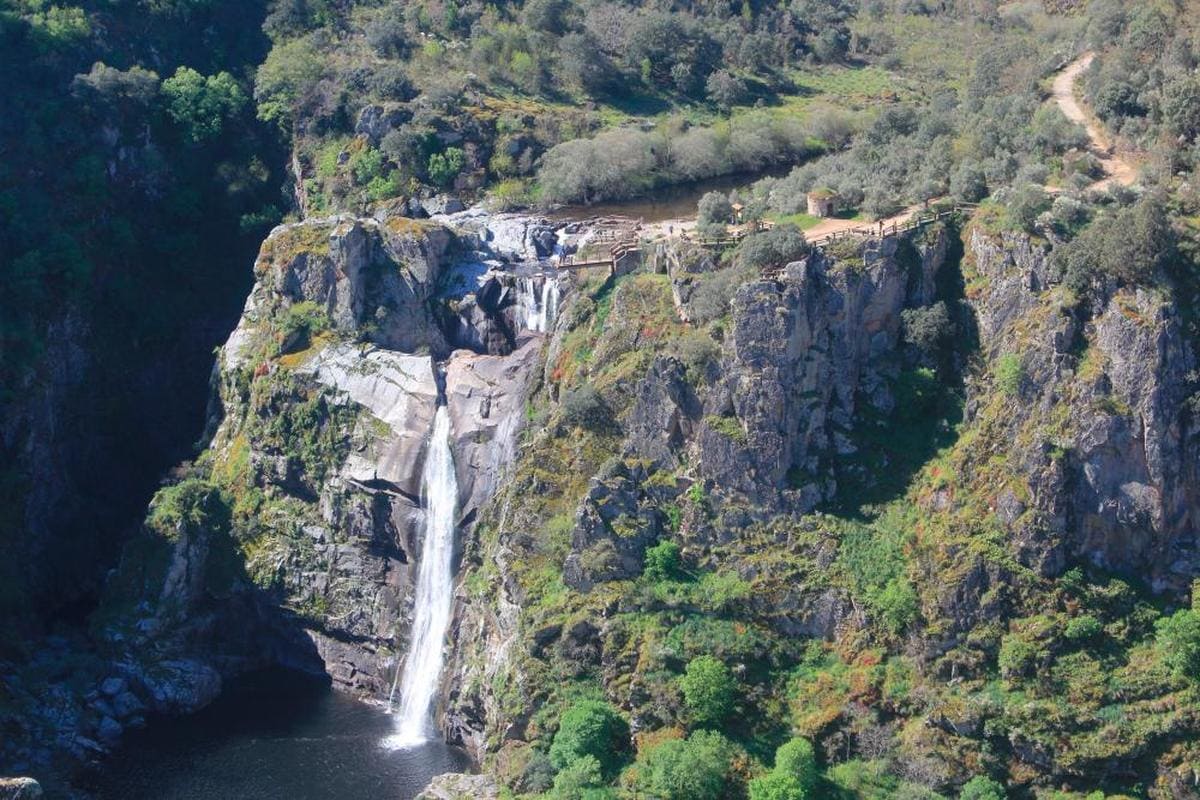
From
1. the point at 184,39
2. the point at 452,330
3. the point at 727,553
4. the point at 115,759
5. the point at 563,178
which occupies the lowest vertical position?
the point at 115,759

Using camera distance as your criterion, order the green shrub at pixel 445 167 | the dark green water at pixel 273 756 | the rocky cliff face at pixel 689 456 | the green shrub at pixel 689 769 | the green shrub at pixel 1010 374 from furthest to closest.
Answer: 1. the green shrub at pixel 445 167
2. the dark green water at pixel 273 756
3. the rocky cliff face at pixel 689 456
4. the green shrub at pixel 1010 374
5. the green shrub at pixel 689 769

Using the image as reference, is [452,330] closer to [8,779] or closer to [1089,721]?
[8,779]

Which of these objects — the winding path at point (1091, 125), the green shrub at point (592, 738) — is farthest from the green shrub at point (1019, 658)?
the winding path at point (1091, 125)

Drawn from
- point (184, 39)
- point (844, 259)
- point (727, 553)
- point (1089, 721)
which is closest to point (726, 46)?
point (184, 39)

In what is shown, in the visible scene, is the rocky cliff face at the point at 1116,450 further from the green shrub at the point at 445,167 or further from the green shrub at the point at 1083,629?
the green shrub at the point at 445,167

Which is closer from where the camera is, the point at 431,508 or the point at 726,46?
the point at 431,508

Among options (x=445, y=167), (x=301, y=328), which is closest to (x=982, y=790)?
(x=301, y=328)

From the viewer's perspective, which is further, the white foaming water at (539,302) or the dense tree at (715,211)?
the white foaming water at (539,302)
